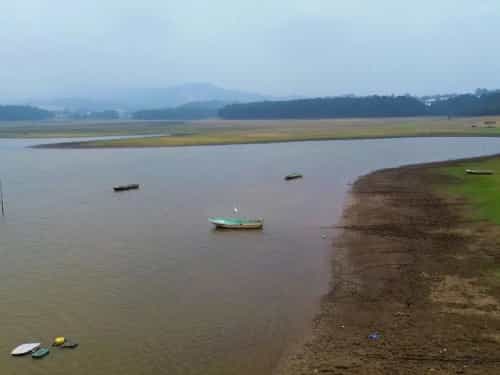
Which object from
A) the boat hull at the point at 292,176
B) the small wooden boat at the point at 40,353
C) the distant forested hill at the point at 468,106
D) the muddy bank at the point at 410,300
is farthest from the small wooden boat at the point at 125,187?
the distant forested hill at the point at 468,106

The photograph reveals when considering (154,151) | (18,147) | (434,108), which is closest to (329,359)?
(154,151)

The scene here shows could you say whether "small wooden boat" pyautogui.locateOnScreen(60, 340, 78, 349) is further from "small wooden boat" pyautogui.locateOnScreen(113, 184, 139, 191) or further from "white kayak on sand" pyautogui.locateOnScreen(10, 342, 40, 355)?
"small wooden boat" pyautogui.locateOnScreen(113, 184, 139, 191)

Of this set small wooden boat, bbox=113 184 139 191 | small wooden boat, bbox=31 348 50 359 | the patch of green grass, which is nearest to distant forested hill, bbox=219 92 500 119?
the patch of green grass

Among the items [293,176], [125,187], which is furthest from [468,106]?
[125,187]

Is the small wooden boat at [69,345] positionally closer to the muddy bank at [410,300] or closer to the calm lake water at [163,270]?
the calm lake water at [163,270]

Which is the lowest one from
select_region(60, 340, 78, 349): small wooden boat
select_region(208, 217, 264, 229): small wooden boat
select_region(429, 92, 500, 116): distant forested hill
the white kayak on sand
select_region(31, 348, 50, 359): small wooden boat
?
select_region(60, 340, 78, 349): small wooden boat

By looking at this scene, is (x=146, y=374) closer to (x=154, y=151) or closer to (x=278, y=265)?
(x=278, y=265)
